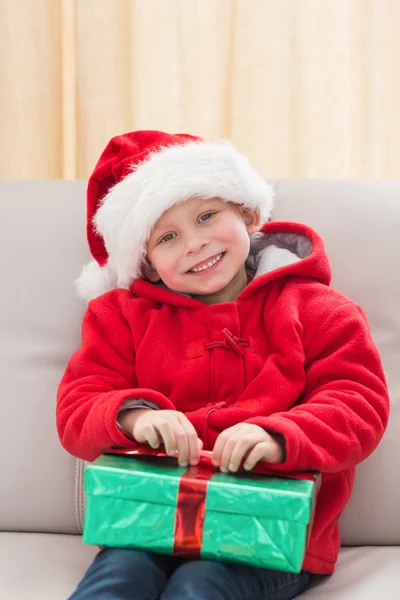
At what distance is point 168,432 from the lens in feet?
3.17

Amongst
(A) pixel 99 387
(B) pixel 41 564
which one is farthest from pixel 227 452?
(B) pixel 41 564

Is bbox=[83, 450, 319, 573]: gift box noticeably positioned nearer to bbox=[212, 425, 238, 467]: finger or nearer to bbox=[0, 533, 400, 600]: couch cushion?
bbox=[212, 425, 238, 467]: finger

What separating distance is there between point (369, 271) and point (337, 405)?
37cm

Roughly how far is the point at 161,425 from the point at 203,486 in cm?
13

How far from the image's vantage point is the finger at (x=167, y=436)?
3.14ft

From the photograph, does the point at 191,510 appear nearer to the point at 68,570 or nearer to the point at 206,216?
the point at 68,570

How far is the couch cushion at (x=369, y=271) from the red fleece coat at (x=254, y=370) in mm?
95

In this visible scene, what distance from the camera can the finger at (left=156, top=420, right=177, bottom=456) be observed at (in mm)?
956

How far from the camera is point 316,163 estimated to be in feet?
5.82

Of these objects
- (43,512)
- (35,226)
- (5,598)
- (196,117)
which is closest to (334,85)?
(196,117)

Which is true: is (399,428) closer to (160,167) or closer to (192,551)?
(192,551)

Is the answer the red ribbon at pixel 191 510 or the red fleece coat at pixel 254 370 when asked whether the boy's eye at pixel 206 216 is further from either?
the red ribbon at pixel 191 510

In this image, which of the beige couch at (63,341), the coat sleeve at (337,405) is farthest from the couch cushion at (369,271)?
the coat sleeve at (337,405)

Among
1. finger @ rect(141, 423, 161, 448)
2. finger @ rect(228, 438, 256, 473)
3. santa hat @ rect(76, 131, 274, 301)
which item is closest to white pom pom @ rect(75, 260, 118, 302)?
santa hat @ rect(76, 131, 274, 301)
